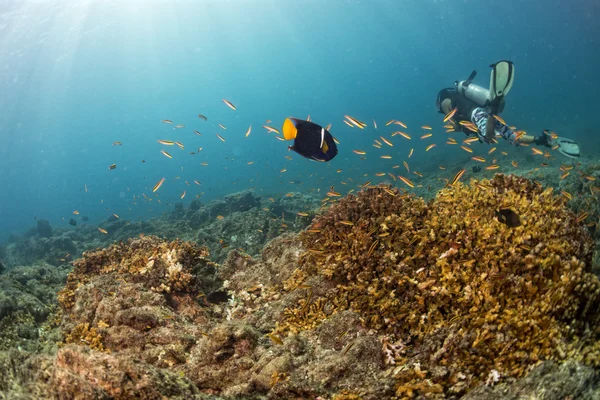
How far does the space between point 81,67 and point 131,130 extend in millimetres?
105331

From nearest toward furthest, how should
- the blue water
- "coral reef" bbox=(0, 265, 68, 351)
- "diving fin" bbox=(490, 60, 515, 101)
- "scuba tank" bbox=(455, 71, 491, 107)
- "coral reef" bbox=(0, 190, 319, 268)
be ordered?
"coral reef" bbox=(0, 265, 68, 351)
"diving fin" bbox=(490, 60, 515, 101)
"scuba tank" bbox=(455, 71, 491, 107)
"coral reef" bbox=(0, 190, 319, 268)
the blue water

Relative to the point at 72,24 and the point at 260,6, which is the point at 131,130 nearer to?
the point at 260,6

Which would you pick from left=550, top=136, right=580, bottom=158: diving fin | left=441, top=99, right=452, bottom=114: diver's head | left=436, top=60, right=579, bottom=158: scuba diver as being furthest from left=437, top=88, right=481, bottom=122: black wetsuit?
left=550, top=136, right=580, bottom=158: diving fin

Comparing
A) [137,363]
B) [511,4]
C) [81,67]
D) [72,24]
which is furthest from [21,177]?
[511,4]

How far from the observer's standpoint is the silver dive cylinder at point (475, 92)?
12.1m

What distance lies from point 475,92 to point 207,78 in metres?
175

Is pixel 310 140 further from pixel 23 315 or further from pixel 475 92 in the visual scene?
pixel 475 92

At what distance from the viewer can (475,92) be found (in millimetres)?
12484

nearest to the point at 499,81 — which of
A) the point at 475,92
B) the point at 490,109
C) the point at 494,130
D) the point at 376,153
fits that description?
the point at 490,109

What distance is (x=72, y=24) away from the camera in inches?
2292

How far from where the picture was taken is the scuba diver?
32.2ft

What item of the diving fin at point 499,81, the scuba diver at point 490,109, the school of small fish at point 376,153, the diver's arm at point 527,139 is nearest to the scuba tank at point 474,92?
the scuba diver at point 490,109

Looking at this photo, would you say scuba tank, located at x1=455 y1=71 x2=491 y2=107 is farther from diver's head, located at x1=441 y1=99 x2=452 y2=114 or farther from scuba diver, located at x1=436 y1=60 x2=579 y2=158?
diver's head, located at x1=441 y1=99 x2=452 y2=114

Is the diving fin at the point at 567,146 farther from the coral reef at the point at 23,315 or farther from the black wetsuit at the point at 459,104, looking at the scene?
the coral reef at the point at 23,315
